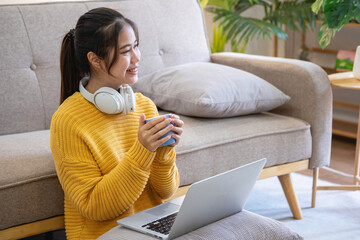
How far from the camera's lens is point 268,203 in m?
2.27

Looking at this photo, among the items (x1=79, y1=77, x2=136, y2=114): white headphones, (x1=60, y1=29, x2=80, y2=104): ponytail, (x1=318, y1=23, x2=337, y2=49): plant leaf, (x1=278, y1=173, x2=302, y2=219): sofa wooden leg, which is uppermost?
(x1=60, y1=29, x2=80, y2=104): ponytail

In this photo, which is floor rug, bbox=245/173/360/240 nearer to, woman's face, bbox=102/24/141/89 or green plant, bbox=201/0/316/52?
green plant, bbox=201/0/316/52

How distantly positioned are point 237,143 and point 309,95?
380 mm

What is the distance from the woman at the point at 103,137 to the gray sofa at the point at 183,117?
6.1 inches

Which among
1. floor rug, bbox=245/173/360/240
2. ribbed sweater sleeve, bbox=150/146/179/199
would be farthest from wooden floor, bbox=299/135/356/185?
ribbed sweater sleeve, bbox=150/146/179/199

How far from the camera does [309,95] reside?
6.60 ft

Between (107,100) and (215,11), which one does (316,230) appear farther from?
(215,11)

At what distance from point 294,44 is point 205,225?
2614 mm

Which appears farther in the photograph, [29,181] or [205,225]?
[29,181]

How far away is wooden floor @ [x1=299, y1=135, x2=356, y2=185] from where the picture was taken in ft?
8.39

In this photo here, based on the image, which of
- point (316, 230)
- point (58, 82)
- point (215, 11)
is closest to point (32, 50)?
point (58, 82)

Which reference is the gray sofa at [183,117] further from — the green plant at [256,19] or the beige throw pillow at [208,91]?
the green plant at [256,19]

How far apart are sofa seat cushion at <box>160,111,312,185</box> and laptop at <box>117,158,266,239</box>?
461mm

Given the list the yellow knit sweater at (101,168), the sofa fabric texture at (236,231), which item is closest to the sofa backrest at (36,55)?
the yellow knit sweater at (101,168)
